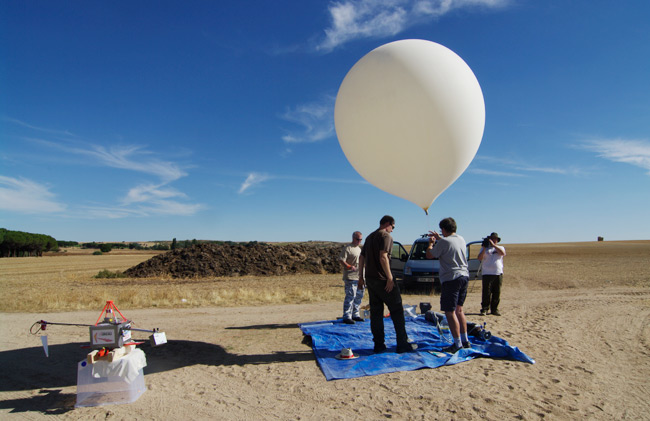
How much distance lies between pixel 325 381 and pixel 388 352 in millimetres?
1320

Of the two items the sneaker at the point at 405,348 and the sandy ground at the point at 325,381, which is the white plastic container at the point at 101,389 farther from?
the sneaker at the point at 405,348

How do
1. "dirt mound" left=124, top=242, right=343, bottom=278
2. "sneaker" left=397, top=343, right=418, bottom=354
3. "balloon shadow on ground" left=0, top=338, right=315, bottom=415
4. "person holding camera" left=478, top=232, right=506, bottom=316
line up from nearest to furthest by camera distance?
"balloon shadow on ground" left=0, top=338, right=315, bottom=415 → "sneaker" left=397, top=343, right=418, bottom=354 → "person holding camera" left=478, top=232, right=506, bottom=316 → "dirt mound" left=124, top=242, right=343, bottom=278

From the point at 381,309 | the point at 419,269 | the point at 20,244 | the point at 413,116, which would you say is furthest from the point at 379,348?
the point at 20,244

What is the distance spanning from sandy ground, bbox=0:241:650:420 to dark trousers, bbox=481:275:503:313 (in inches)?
25.7

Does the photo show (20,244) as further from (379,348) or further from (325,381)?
(325,381)

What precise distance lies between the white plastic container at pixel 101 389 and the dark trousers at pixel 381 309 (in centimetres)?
324

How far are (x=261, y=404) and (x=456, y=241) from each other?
3.31 meters

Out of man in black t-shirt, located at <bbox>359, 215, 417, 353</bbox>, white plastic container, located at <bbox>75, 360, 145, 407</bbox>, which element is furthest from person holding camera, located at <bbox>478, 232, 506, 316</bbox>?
white plastic container, located at <bbox>75, 360, 145, 407</bbox>

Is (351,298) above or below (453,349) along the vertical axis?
above

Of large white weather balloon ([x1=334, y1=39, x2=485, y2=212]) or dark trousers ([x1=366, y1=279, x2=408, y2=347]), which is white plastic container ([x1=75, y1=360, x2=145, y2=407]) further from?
large white weather balloon ([x1=334, y1=39, x2=485, y2=212])

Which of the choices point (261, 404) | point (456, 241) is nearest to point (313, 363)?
point (261, 404)

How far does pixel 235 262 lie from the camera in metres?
26.0

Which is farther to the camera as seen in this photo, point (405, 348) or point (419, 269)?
point (419, 269)

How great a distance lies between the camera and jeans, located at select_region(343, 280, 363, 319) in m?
7.38
